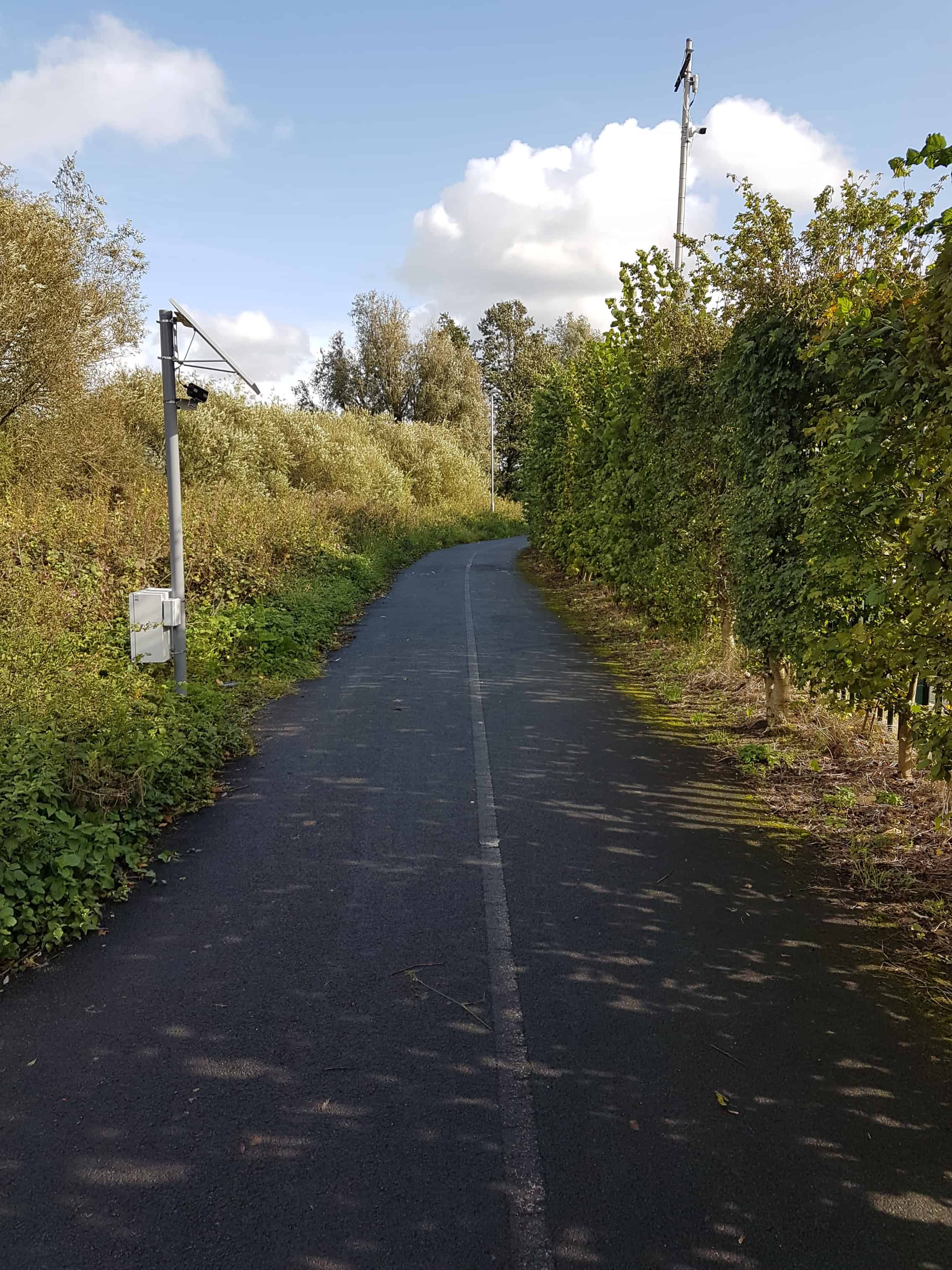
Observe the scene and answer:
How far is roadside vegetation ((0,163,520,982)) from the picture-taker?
5.18 m

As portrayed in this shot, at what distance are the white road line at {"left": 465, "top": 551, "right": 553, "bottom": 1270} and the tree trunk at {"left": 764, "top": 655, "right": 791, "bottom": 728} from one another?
3.48 m

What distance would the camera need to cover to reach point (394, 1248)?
262 centimetres

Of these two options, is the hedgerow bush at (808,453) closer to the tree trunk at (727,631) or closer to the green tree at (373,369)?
the tree trunk at (727,631)

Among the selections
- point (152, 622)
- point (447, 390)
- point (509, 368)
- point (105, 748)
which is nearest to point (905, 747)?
point (105, 748)

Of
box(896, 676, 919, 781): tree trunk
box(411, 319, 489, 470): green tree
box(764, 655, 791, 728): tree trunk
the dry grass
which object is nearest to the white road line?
the dry grass

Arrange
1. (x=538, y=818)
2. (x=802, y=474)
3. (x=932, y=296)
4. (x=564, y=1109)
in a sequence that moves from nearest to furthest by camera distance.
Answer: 1. (x=564, y=1109)
2. (x=932, y=296)
3. (x=538, y=818)
4. (x=802, y=474)

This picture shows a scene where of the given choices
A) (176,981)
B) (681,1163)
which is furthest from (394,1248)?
(176,981)

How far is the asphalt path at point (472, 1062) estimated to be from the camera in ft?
8.87

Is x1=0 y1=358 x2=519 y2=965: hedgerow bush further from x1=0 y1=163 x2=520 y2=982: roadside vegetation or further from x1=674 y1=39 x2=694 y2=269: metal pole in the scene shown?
x1=674 y1=39 x2=694 y2=269: metal pole

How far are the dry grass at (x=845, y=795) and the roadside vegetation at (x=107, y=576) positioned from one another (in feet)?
14.3

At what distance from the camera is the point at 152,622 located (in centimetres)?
791

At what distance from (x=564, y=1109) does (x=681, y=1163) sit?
0.47m

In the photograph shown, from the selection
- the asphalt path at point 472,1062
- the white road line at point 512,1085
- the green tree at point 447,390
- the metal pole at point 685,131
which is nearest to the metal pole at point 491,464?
the green tree at point 447,390

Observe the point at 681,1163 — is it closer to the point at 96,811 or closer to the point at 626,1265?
the point at 626,1265
